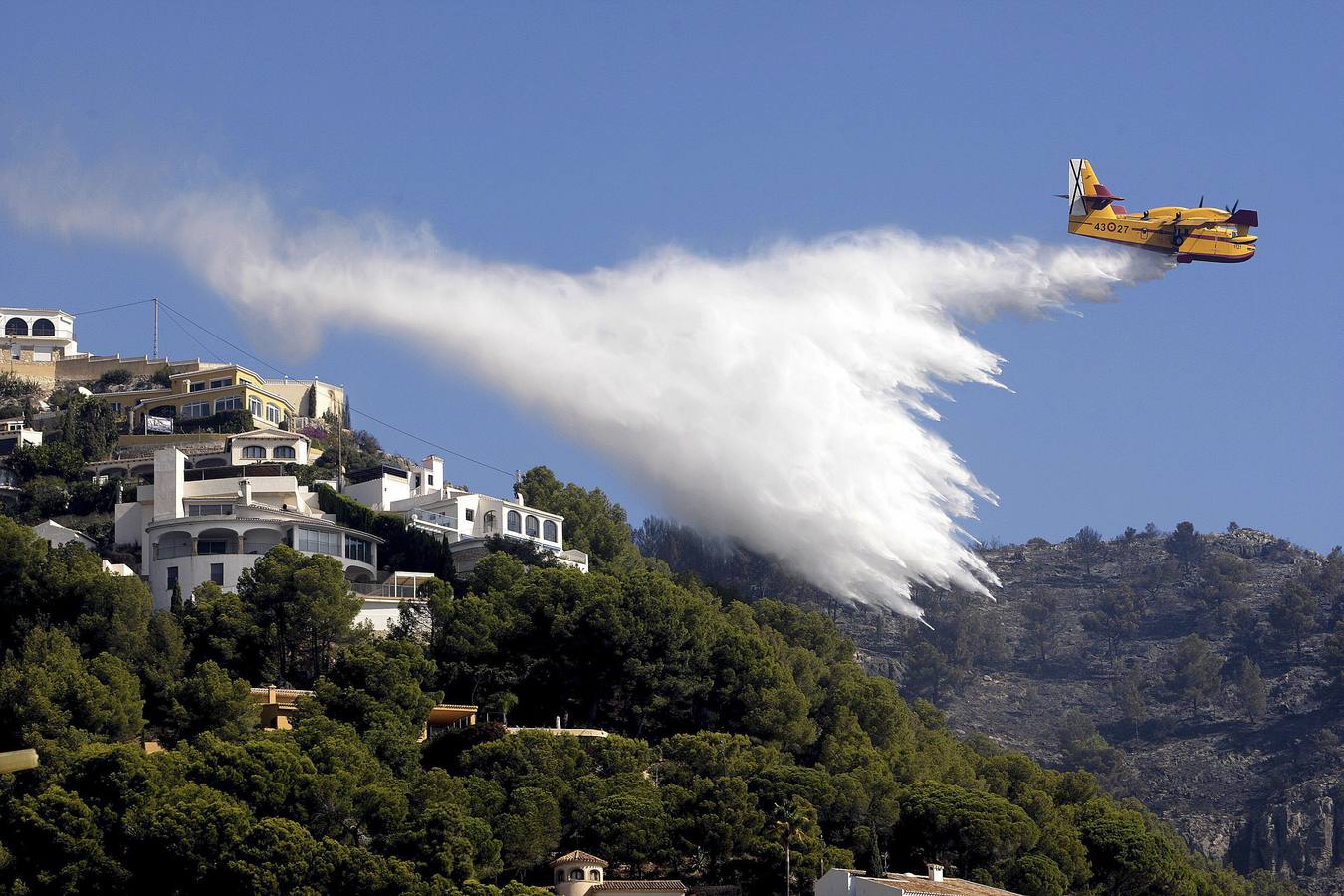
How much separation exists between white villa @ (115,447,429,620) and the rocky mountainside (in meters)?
30.5

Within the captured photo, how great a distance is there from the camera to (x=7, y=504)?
9600 cm

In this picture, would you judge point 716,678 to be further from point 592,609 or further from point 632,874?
point 632,874

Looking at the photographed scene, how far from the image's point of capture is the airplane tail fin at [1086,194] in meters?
83.6

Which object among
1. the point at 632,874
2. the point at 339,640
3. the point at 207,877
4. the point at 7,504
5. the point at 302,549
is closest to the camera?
the point at 207,877

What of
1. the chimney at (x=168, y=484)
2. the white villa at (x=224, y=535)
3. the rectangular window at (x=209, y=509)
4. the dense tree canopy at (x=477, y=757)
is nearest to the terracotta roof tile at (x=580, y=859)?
the dense tree canopy at (x=477, y=757)

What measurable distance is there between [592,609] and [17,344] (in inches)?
2287

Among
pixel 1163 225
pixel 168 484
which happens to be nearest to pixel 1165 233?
pixel 1163 225

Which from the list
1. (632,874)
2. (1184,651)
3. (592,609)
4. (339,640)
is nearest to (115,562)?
(339,640)

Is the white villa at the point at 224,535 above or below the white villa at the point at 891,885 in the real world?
above

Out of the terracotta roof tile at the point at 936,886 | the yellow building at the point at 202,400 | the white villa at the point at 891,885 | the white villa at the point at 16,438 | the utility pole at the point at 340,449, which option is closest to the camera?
the white villa at the point at 891,885

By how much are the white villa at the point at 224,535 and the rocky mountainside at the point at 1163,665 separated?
30453 mm

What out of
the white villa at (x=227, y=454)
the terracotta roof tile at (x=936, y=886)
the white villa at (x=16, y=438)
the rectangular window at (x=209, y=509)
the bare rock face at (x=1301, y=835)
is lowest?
the terracotta roof tile at (x=936, y=886)

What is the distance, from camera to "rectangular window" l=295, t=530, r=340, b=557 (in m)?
85.9

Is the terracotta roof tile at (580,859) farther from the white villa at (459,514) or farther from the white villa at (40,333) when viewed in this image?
the white villa at (40,333)
